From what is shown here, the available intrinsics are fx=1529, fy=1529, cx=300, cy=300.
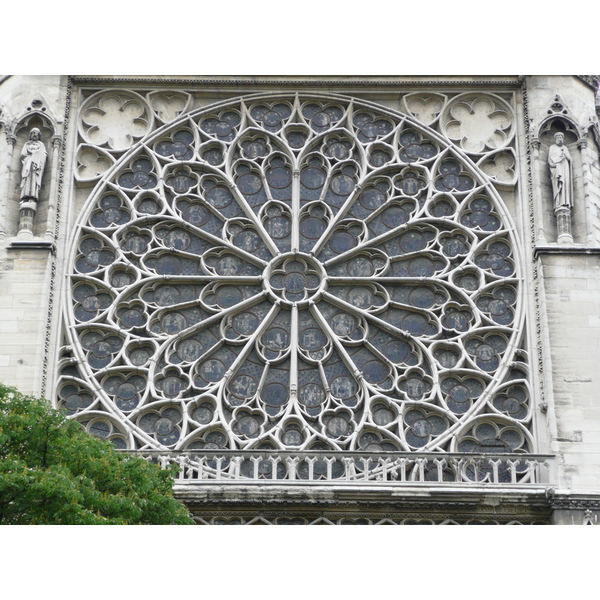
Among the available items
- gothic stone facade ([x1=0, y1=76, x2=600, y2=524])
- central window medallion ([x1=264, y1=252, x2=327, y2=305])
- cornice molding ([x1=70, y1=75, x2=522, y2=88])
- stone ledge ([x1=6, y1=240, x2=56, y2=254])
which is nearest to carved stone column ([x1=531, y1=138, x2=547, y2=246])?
gothic stone facade ([x1=0, y1=76, x2=600, y2=524])

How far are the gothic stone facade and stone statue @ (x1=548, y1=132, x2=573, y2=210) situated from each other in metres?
0.04

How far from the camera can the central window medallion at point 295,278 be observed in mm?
25000

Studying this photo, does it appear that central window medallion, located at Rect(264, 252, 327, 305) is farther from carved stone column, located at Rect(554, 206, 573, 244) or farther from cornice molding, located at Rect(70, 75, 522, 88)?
carved stone column, located at Rect(554, 206, 573, 244)

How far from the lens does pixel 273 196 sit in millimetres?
25922

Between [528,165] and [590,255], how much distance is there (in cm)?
216

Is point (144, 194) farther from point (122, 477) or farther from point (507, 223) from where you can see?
point (122, 477)

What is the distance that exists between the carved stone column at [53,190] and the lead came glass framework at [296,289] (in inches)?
25.1

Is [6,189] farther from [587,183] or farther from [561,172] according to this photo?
[587,183]

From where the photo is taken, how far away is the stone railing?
74.3 feet

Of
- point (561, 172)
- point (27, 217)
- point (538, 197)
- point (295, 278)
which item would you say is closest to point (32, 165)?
point (27, 217)

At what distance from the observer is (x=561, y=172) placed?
25.2m

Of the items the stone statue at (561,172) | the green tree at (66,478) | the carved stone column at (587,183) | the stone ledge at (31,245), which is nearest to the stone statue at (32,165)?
the stone ledge at (31,245)

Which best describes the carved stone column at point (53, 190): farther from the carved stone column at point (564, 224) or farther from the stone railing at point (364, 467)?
the carved stone column at point (564, 224)

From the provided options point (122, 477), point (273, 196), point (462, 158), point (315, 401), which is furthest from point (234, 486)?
point (462, 158)
